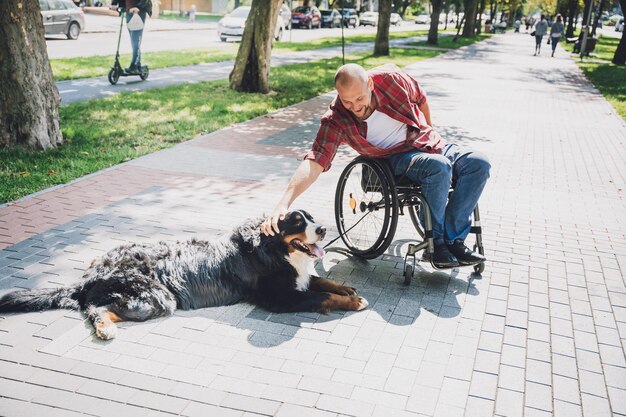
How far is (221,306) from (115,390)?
1.08m

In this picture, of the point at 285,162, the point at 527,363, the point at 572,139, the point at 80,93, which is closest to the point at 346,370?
the point at 527,363

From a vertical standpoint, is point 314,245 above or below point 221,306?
above

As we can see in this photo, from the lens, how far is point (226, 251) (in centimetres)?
398

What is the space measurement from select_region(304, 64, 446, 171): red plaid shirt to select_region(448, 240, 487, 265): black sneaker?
2.63 ft

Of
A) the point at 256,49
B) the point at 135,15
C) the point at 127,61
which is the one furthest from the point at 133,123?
the point at 127,61

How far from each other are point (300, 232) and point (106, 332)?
54.9 inches

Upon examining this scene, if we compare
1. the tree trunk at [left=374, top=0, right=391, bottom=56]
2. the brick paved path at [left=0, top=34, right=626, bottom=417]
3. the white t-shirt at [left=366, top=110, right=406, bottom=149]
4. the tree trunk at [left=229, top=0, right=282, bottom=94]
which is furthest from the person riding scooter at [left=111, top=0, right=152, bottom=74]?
the tree trunk at [left=374, top=0, right=391, bottom=56]

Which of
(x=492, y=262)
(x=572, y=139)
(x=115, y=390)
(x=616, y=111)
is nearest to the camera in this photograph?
(x=115, y=390)

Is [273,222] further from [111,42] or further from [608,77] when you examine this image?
[111,42]

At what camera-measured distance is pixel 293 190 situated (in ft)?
13.7

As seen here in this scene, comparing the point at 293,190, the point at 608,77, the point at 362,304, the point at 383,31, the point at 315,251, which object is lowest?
the point at 608,77

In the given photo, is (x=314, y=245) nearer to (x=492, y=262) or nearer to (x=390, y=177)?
(x=390, y=177)

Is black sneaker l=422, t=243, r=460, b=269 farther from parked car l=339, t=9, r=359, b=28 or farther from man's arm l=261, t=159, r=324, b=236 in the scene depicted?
parked car l=339, t=9, r=359, b=28

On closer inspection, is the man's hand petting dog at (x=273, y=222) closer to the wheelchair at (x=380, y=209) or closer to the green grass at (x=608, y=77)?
the wheelchair at (x=380, y=209)
